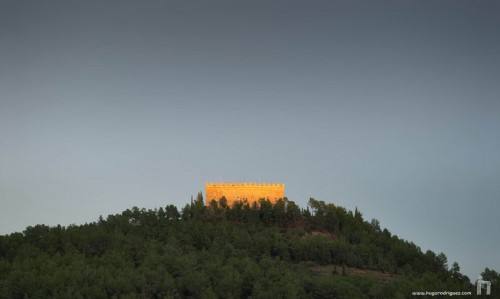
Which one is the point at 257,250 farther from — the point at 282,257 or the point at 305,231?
the point at 305,231

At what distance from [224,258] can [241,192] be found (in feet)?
64.6

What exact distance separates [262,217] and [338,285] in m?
31.1

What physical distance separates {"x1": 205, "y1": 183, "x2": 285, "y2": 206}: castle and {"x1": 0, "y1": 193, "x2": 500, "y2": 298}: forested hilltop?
44.1 inches

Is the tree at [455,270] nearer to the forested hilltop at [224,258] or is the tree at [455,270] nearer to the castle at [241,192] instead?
the forested hilltop at [224,258]

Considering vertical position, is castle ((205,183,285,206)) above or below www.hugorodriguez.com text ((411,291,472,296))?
above

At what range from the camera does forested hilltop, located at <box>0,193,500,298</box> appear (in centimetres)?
5669

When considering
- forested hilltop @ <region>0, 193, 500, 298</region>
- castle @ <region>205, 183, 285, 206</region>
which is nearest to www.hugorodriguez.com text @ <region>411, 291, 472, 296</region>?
forested hilltop @ <region>0, 193, 500, 298</region>

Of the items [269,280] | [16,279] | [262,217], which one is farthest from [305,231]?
[16,279]

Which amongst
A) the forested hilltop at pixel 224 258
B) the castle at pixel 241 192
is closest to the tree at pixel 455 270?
the forested hilltop at pixel 224 258

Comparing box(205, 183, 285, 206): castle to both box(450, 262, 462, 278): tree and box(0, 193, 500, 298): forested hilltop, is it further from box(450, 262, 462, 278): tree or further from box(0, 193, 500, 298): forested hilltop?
box(450, 262, 462, 278): tree

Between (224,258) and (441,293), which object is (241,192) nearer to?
(224,258)

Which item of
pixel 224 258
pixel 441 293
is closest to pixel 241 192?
pixel 224 258

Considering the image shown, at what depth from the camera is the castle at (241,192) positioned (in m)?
91.2

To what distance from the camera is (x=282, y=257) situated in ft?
254
